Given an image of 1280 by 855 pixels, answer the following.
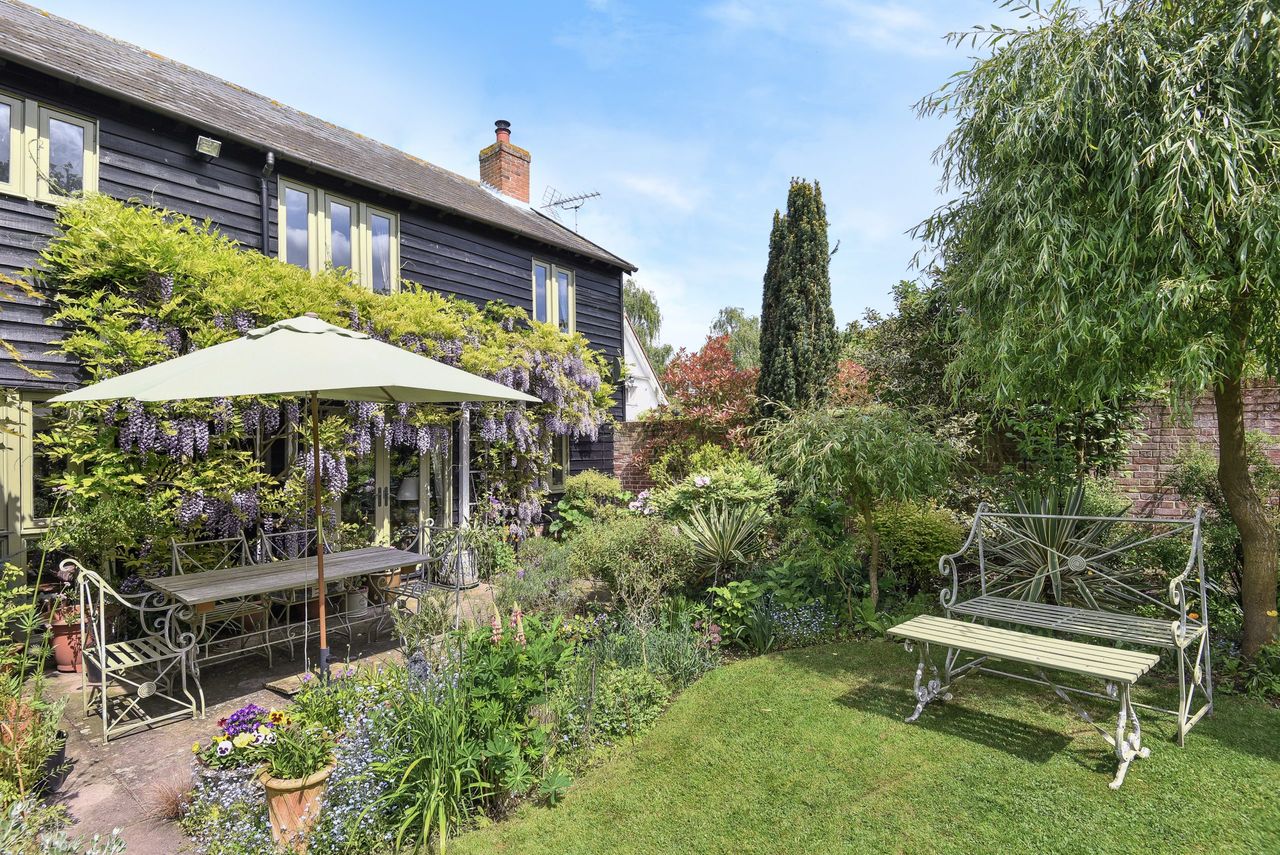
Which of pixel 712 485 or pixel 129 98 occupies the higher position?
pixel 129 98

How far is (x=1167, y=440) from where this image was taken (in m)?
6.86

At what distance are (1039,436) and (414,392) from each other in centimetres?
676

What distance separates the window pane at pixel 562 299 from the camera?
446 inches

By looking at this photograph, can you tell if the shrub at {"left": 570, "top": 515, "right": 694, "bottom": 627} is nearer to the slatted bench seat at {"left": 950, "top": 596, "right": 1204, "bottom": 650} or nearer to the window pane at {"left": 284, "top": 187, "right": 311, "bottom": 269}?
the slatted bench seat at {"left": 950, "top": 596, "right": 1204, "bottom": 650}

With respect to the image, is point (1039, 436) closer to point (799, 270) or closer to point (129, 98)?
point (799, 270)

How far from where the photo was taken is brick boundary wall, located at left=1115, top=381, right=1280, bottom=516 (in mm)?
6465

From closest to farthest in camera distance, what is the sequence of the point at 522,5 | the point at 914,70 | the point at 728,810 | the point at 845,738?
the point at 728,810 → the point at 845,738 → the point at 914,70 → the point at 522,5

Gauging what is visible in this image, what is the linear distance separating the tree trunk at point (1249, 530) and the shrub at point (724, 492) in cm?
358

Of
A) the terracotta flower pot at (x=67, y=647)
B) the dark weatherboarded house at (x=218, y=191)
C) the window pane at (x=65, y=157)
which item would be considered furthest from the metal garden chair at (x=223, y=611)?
the window pane at (x=65, y=157)

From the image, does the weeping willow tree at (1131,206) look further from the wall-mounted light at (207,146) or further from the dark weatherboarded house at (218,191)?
Result: the wall-mounted light at (207,146)

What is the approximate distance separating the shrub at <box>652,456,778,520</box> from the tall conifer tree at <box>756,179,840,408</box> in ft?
11.0

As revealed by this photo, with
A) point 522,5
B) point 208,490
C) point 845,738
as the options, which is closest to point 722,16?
point 522,5

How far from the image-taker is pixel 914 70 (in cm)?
554

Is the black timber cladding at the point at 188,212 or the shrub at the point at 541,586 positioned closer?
the black timber cladding at the point at 188,212
